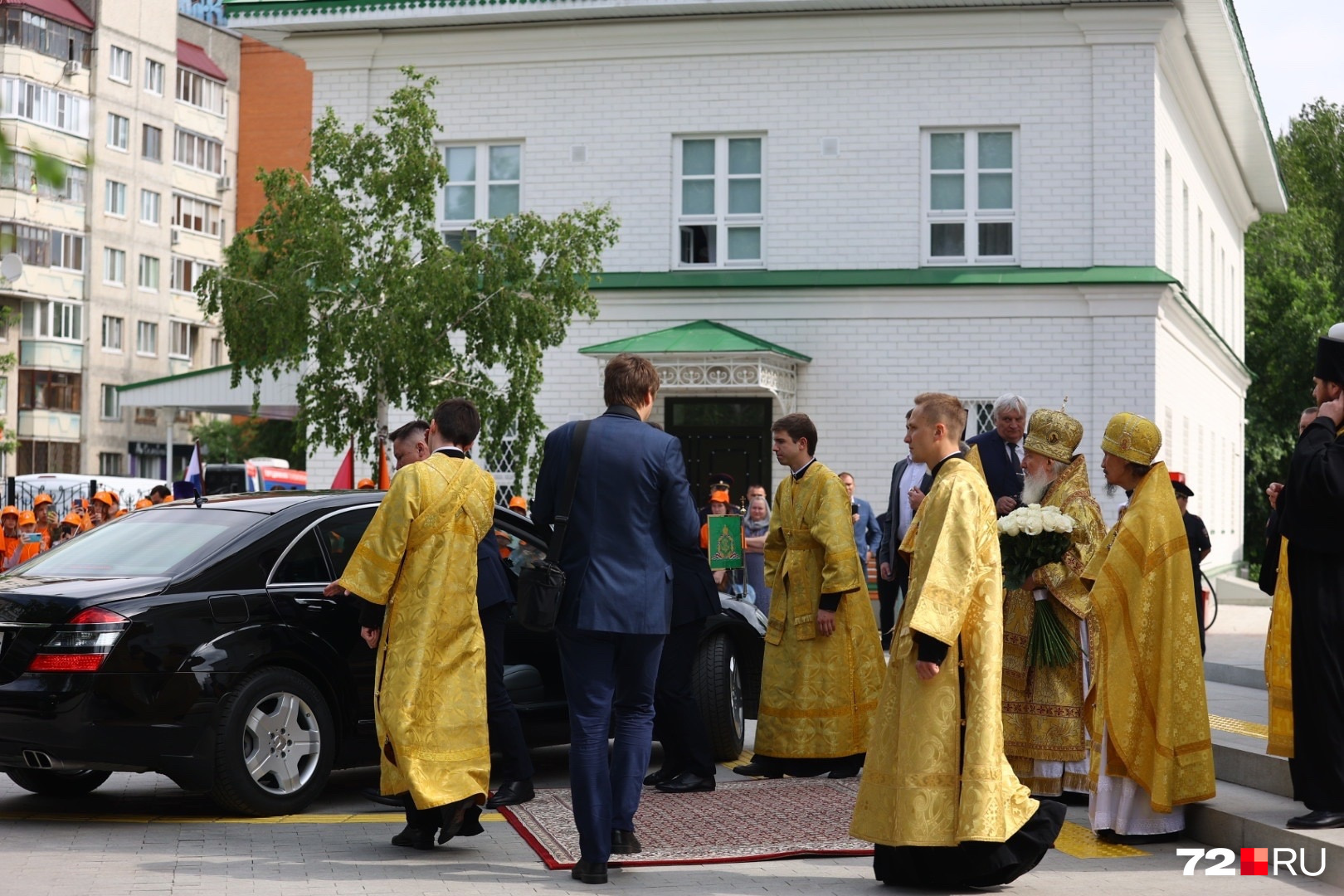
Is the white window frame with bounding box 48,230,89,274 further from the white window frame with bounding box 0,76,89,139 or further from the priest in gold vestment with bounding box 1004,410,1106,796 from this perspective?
the priest in gold vestment with bounding box 1004,410,1106,796

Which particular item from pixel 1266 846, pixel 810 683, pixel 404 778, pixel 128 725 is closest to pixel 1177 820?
pixel 1266 846

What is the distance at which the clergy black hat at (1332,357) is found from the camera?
695cm

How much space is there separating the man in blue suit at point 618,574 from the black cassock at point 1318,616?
8.29 ft

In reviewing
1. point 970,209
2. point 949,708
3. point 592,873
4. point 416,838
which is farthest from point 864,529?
point 949,708

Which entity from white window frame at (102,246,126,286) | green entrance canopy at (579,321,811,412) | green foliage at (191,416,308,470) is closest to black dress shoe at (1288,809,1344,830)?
green entrance canopy at (579,321,811,412)

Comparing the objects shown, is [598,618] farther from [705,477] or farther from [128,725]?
[705,477]

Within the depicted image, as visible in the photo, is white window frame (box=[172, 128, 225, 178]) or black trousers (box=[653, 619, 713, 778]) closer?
black trousers (box=[653, 619, 713, 778])

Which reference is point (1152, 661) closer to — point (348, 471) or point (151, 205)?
point (348, 471)

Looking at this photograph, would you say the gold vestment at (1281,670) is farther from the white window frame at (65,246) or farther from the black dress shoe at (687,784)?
the white window frame at (65,246)

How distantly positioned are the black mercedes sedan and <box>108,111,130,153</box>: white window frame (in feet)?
209

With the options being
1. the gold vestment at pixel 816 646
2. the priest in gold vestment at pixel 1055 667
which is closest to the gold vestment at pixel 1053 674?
the priest in gold vestment at pixel 1055 667

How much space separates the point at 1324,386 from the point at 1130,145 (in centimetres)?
1709

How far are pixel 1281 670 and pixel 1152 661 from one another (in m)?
0.58

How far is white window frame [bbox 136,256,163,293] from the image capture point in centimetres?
7081
